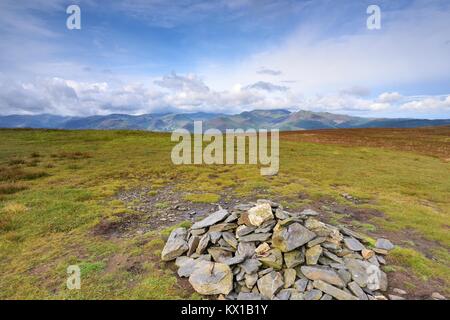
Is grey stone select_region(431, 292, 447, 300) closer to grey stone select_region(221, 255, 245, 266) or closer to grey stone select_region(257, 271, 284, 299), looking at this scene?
grey stone select_region(257, 271, 284, 299)

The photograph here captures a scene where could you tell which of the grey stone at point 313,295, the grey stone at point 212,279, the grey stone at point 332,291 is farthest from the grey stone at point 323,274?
the grey stone at point 212,279

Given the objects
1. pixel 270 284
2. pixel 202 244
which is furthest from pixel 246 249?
pixel 202 244

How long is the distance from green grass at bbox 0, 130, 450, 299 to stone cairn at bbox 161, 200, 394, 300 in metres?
1.08

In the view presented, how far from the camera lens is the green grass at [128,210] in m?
9.37

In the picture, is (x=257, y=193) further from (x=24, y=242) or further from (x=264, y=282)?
(x=24, y=242)

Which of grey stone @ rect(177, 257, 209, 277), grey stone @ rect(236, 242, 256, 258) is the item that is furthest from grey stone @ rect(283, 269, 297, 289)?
grey stone @ rect(177, 257, 209, 277)

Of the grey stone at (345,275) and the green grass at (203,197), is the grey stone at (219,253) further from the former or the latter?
the green grass at (203,197)

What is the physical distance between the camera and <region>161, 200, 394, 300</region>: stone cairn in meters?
8.27

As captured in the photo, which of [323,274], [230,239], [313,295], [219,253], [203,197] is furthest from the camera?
[203,197]

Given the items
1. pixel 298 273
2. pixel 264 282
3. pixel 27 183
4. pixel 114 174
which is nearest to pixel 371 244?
pixel 298 273

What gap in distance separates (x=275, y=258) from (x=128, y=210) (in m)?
11.3

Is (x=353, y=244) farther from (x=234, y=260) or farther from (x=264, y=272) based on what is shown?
(x=234, y=260)

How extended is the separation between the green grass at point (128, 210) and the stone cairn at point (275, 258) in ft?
3.55

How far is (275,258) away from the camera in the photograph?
9039 millimetres
